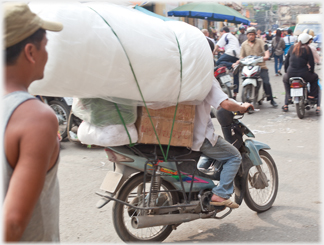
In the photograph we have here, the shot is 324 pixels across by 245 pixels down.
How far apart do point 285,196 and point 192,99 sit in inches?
84.7

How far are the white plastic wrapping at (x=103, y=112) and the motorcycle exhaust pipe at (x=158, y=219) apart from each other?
863 mm

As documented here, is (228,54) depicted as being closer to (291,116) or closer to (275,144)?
(291,116)

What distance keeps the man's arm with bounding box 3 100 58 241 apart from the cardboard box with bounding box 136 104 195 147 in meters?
1.57

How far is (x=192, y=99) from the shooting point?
283cm

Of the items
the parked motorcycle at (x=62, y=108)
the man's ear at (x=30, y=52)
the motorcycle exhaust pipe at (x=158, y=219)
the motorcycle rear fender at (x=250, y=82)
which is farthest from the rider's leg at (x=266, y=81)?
the man's ear at (x=30, y=52)

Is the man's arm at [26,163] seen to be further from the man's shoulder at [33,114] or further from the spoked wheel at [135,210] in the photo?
the spoked wheel at [135,210]

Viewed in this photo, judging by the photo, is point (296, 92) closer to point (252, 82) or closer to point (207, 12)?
point (252, 82)

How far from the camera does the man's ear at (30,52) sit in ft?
4.39

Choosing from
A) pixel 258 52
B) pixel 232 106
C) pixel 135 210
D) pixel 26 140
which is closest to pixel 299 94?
pixel 258 52

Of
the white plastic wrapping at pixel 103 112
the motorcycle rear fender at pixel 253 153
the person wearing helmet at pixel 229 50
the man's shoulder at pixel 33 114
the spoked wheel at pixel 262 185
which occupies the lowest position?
the spoked wheel at pixel 262 185

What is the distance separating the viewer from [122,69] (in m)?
2.38

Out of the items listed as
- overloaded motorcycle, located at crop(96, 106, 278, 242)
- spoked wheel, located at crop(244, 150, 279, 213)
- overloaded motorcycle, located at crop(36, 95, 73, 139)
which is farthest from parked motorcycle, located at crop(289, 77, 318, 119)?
overloaded motorcycle, located at crop(96, 106, 278, 242)

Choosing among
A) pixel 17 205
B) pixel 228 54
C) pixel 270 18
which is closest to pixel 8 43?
pixel 17 205

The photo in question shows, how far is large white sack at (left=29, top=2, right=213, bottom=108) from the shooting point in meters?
2.12
